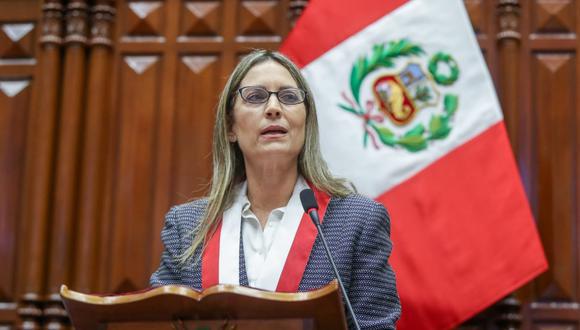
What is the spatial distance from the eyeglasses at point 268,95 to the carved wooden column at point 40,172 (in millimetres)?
1601

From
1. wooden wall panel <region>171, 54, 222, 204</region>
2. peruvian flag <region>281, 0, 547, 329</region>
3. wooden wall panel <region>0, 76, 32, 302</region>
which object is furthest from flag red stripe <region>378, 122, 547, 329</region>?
wooden wall panel <region>0, 76, 32, 302</region>

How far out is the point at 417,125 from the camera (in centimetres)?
330

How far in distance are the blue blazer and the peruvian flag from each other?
944 mm

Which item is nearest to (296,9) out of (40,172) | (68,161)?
(68,161)

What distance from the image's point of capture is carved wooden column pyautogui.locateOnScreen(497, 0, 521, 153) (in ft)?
11.2

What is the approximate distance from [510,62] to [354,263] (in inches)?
64.1

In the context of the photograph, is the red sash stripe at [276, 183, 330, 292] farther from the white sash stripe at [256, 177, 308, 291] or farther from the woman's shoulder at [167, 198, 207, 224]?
the woman's shoulder at [167, 198, 207, 224]

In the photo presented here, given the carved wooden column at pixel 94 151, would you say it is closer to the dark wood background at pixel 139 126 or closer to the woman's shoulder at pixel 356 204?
the dark wood background at pixel 139 126

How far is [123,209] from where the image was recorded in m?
3.58

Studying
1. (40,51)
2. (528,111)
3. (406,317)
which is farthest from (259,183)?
(40,51)

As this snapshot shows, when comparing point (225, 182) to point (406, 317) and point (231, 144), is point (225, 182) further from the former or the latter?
point (406, 317)

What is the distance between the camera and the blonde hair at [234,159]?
2297 millimetres

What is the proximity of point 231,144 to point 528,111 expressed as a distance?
151 centimetres

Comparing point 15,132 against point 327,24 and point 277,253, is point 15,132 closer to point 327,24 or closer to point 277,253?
point 327,24
